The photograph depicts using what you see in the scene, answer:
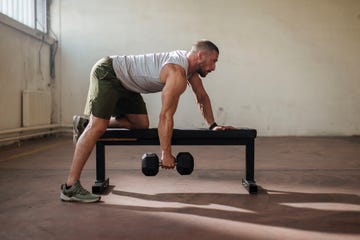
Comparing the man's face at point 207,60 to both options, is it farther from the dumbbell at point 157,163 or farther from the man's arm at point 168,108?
the dumbbell at point 157,163

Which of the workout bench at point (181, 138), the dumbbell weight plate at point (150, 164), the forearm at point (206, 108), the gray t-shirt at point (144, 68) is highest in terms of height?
the gray t-shirt at point (144, 68)

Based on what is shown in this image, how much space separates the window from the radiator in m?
1.10

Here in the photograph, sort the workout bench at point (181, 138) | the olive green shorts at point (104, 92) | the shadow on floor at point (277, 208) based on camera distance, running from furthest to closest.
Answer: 1. the workout bench at point (181, 138)
2. the olive green shorts at point (104, 92)
3. the shadow on floor at point (277, 208)

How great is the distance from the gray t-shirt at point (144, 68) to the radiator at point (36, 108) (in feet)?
11.6

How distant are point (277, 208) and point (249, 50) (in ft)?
16.7

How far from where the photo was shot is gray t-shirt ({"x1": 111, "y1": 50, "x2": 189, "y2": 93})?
8.24 ft

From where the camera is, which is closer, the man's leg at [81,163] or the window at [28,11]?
the man's leg at [81,163]

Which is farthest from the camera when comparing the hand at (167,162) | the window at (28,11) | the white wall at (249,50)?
the white wall at (249,50)

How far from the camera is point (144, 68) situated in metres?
2.55

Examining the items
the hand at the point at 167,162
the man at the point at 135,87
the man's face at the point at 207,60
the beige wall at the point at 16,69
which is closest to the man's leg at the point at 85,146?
the man at the point at 135,87

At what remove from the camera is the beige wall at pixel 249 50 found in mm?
6922

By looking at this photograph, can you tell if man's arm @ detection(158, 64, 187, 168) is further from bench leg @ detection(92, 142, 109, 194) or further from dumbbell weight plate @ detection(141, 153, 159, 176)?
bench leg @ detection(92, 142, 109, 194)

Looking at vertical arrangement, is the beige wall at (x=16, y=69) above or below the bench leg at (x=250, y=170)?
above

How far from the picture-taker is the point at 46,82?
668 cm
